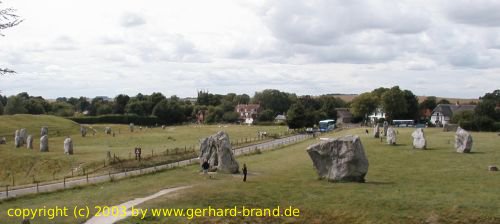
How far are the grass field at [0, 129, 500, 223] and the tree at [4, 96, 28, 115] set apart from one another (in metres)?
127

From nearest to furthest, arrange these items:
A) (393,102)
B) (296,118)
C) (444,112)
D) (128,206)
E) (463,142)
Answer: (128,206) < (463,142) < (296,118) < (393,102) < (444,112)

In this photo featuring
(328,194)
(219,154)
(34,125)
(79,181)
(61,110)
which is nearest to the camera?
(328,194)

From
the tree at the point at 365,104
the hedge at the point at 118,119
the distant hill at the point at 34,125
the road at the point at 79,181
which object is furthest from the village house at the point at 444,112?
the road at the point at 79,181

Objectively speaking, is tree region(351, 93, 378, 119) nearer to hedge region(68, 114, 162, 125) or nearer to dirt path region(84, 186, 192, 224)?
hedge region(68, 114, 162, 125)

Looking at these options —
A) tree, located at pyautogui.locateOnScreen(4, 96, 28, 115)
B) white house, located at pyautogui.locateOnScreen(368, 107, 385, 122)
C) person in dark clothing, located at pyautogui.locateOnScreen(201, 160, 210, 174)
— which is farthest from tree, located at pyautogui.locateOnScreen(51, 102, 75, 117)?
person in dark clothing, located at pyautogui.locateOnScreen(201, 160, 210, 174)

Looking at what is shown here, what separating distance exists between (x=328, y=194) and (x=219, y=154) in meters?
13.8

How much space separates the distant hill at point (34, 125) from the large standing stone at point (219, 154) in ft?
204

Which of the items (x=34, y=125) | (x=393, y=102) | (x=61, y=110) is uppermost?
(x=393, y=102)

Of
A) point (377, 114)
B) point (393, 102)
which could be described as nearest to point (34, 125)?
point (393, 102)

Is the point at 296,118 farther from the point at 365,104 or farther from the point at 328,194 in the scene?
the point at 328,194

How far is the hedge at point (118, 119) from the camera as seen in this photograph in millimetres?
155750

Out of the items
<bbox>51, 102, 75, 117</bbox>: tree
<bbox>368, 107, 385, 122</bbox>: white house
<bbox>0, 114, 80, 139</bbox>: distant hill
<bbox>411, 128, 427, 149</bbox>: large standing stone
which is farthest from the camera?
<bbox>51, 102, 75, 117</bbox>: tree

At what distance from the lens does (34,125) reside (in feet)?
352

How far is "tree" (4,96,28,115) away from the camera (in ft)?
517
